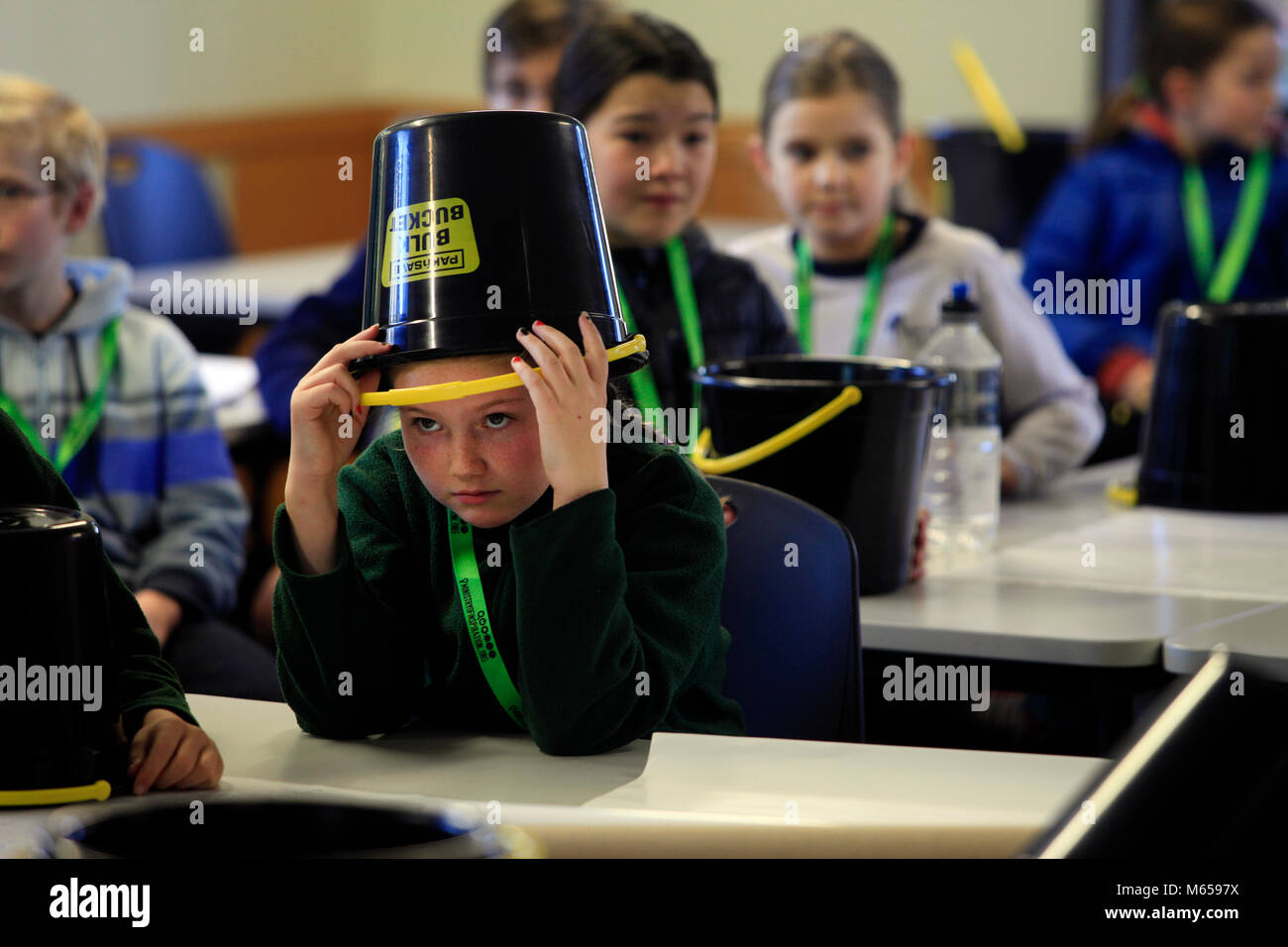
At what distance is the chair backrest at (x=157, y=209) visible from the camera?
14.0ft

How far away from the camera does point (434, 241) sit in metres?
1.13

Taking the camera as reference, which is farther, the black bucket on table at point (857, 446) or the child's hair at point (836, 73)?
the child's hair at point (836, 73)

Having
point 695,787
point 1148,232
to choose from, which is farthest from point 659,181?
point 1148,232

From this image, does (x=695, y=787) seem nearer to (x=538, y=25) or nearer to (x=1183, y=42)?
(x=538, y=25)

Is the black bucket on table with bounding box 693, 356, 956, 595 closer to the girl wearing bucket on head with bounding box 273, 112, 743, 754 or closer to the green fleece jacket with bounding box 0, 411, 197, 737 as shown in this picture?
the girl wearing bucket on head with bounding box 273, 112, 743, 754

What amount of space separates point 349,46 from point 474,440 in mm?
5932

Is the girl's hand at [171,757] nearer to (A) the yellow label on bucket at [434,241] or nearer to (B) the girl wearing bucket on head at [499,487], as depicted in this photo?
(B) the girl wearing bucket on head at [499,487]

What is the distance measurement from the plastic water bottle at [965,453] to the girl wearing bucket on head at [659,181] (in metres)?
0.33

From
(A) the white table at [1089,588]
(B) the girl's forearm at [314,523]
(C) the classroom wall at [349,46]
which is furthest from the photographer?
(C) the classroom wall at [349,46]

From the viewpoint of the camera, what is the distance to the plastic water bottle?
2049 mm

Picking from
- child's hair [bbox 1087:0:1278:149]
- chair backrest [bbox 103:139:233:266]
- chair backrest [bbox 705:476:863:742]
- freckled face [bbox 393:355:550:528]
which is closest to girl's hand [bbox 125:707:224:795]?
freckled face [bbox 393:355:550:528]

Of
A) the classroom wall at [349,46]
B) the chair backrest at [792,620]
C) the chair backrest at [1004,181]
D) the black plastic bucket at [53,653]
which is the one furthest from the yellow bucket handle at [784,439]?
the classroom wall at [349,46]
